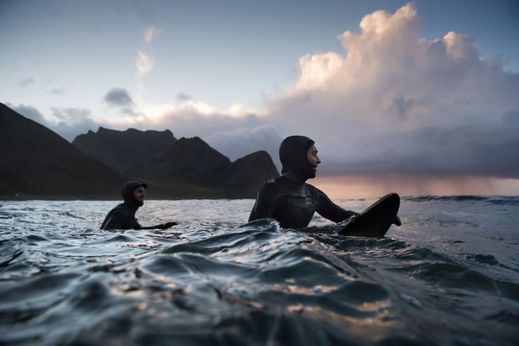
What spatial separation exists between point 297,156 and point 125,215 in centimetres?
516

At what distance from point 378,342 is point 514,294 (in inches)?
87.0

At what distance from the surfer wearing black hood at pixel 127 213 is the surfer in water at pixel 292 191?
285 cm

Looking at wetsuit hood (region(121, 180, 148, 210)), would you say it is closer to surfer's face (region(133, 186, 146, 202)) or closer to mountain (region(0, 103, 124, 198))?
surfer's face (region(133, 186, 146, 202))

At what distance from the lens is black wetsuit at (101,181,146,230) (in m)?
9.06

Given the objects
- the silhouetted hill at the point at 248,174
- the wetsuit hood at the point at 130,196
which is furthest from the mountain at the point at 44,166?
the wetsuit hood at the point at 130,196

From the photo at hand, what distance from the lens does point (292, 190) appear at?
24.3ft

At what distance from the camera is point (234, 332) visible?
1676 millimetres

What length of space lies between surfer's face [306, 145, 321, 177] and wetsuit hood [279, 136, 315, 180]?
2.0 inches

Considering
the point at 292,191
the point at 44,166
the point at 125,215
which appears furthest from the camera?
the point at 44,166

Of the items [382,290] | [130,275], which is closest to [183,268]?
[130,275]

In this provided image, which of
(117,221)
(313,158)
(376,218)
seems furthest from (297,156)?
(117,221)

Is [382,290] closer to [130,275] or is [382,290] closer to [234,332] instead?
[234,332]

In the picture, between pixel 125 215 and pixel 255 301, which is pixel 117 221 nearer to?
pixel 125 215

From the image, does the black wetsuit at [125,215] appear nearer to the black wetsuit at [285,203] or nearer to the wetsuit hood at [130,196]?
the wetsuit hood at [130,196]
